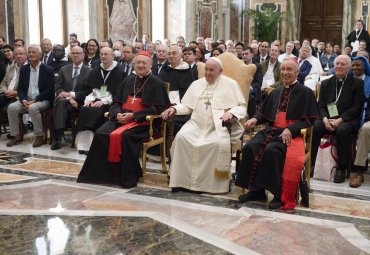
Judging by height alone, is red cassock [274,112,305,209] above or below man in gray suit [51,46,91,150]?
below

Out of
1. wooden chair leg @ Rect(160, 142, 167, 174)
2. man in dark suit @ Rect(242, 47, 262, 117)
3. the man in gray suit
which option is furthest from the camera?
man in dark suit @ Rect(242, 47, 262, 117)

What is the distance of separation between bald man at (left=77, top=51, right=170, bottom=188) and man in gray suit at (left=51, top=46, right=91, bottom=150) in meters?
1.22

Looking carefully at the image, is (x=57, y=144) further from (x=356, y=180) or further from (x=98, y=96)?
(x=356, y=180)

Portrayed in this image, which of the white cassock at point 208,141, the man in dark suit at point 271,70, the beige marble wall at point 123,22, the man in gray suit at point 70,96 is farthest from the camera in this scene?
the beige marble wall at point 123,22

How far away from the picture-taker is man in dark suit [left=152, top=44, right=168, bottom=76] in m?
7.37

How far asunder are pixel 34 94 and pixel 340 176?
4.20 m

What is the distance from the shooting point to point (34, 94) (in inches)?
278

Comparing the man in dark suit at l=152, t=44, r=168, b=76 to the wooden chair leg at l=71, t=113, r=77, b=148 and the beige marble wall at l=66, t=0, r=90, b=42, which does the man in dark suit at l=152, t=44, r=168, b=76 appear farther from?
the beige marble wall at l=66, t=0, r=90, b=42

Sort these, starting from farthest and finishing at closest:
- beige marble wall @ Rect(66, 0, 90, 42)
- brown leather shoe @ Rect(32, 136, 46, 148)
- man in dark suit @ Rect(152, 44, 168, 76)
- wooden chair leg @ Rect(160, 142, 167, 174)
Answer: beige marble wall @ Rect(66, 0, 90, 42)
man in dark suit @ Rect(152, 44, 168, 76)
brown leather shoe @ Rect(32, 136, 46, 148)
wooden chair leg @ Rect(160, 142, 167, 174)

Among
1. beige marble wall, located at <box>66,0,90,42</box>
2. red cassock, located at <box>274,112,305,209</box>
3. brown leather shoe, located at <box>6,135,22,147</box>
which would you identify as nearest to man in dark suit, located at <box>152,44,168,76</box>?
brown leather shoe, located at <box>6,135,22,147</box>

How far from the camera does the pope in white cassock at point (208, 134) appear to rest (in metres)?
4.76

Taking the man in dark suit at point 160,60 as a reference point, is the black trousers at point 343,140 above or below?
below

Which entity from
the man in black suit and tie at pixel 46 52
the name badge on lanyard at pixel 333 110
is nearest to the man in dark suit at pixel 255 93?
the name badge on lanyard at pixel 333 110

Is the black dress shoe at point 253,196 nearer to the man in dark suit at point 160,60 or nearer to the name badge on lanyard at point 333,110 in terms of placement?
the name badge on lanyard at point 333,110
